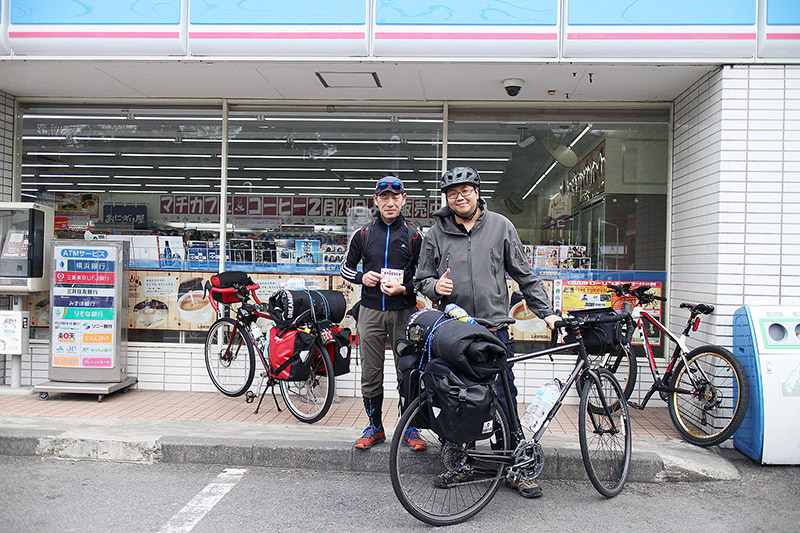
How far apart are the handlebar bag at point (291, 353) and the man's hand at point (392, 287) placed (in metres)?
0.97

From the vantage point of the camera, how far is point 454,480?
358cm

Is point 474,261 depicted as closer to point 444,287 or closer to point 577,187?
point 444,287

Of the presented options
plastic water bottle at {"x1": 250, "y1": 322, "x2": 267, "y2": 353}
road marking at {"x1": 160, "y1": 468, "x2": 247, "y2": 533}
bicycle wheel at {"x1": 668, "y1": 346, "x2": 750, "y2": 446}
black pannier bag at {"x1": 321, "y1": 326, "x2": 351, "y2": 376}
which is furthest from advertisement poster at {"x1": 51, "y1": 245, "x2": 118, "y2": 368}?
bicycle wheel at {"x1": 668, "y1": 346, "x2": 750, "y2": 446}

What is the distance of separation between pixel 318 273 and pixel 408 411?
3.27 meters

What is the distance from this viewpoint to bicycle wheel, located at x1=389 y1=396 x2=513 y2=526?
3428 mm

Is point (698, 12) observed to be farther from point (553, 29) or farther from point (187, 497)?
point (187, 497)

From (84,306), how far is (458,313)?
4242 millimetres

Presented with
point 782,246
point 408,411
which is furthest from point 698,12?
point 408,411

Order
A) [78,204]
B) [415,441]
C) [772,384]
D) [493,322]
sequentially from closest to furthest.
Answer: [493,322], [415,441], [772,384], [78,204]

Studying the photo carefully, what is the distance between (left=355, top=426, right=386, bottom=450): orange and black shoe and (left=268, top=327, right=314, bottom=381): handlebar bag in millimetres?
761

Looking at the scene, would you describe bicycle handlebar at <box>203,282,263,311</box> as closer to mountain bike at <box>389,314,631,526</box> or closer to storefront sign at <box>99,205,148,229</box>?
storefront sign at <box>99,205,148,229</box>

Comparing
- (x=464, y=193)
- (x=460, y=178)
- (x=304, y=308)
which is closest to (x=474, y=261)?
(x=464, y=193)

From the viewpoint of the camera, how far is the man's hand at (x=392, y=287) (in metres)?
Result: 4.23

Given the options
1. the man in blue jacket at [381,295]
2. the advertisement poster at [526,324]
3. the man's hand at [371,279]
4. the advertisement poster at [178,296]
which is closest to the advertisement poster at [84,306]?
the advertisement poster at [178,296]
